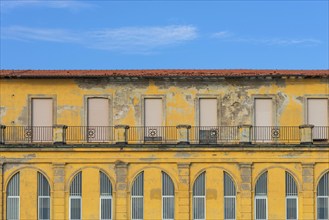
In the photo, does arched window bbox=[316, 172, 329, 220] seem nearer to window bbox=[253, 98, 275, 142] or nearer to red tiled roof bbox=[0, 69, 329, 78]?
window bbox=[253, 98, 275, 142]

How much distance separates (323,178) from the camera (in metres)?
48.4

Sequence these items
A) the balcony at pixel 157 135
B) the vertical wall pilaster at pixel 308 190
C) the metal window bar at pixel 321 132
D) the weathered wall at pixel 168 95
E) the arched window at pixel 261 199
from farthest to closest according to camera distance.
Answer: the weathered wall at pixel 168 95, the metal window bar at pixel 321 132, the balcony at pixel 157 135, the arched window at pixel 261 199, the vertical wall pilaster at pixel 308 190

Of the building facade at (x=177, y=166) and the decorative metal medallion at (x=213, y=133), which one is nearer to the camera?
the building facade at (x=177, y=166)

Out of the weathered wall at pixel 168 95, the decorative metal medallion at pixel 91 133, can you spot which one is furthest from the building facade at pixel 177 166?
the weathered wall at pixel 168 95

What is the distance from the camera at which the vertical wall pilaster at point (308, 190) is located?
47969 mm

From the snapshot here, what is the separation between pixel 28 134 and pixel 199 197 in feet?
32.7

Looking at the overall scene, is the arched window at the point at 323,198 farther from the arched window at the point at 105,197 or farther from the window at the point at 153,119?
the arched window at the point at 105,197

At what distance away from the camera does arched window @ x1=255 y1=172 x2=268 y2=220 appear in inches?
1905

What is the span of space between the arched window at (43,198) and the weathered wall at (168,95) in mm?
3559

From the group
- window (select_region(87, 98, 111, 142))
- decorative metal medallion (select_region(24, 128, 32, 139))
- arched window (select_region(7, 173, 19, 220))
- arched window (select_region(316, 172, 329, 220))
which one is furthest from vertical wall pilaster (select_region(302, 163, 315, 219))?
arched window (select_region(7, 173, 19, 220))

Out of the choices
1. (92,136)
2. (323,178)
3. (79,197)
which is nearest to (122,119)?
(92,136)

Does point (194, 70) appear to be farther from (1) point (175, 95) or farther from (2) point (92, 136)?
(2) point (92, 136)

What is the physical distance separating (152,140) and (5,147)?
7918 millimetres

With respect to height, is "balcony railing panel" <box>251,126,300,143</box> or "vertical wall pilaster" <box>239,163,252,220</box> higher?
"balcony railing panel" <box>251,126,300,143</box>
